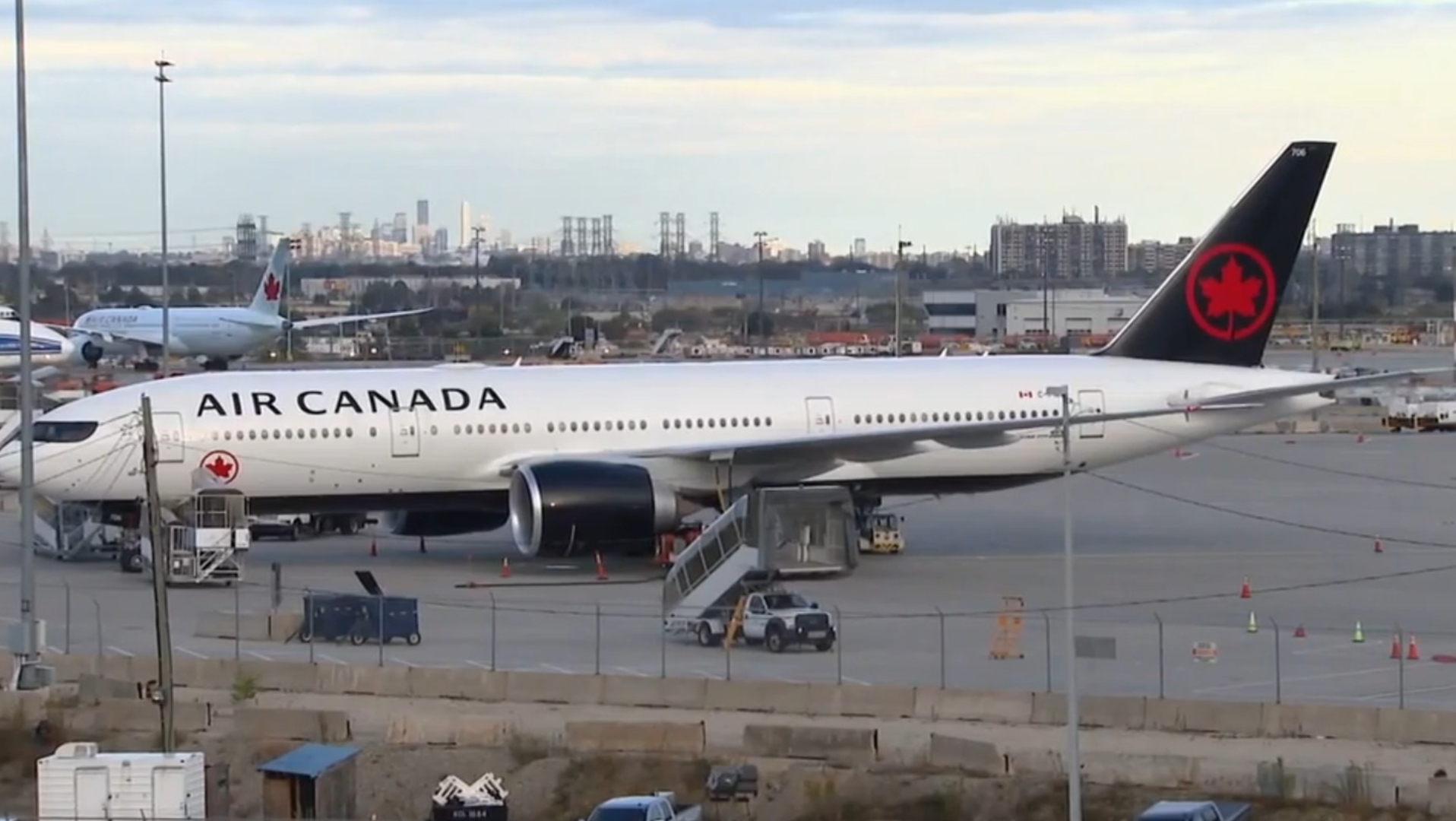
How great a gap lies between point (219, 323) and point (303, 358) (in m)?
21.0

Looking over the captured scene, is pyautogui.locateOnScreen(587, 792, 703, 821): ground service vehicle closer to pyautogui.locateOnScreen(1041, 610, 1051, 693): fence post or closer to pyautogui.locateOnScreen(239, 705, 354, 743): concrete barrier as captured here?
pyautogui.locateOnScreen(239, 705, 354, 743): concrete barrier

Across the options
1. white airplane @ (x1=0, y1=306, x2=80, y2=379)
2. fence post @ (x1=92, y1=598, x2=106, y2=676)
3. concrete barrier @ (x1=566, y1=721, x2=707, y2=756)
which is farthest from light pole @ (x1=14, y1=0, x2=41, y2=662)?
white airplane @ (x1=0, y1=306, x2=80, y2=379)

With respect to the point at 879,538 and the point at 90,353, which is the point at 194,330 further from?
the point at 879,538

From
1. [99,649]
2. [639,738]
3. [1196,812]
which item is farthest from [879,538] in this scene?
[1196,812]

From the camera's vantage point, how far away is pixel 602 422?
44.1 metres

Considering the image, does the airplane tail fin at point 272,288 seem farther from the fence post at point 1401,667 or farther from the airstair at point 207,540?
the fence post at point 1401,667

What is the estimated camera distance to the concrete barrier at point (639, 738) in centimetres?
2769

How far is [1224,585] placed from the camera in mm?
40719

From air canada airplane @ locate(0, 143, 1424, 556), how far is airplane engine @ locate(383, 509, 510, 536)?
4cm

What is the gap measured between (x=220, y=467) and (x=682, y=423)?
8.42m

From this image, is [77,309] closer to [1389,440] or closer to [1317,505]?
[1389,440]

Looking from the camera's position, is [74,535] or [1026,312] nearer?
[74,535]

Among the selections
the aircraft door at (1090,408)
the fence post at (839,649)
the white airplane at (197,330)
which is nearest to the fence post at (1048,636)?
the fence post at (839,649)

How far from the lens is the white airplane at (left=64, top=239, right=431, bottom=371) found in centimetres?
11200
